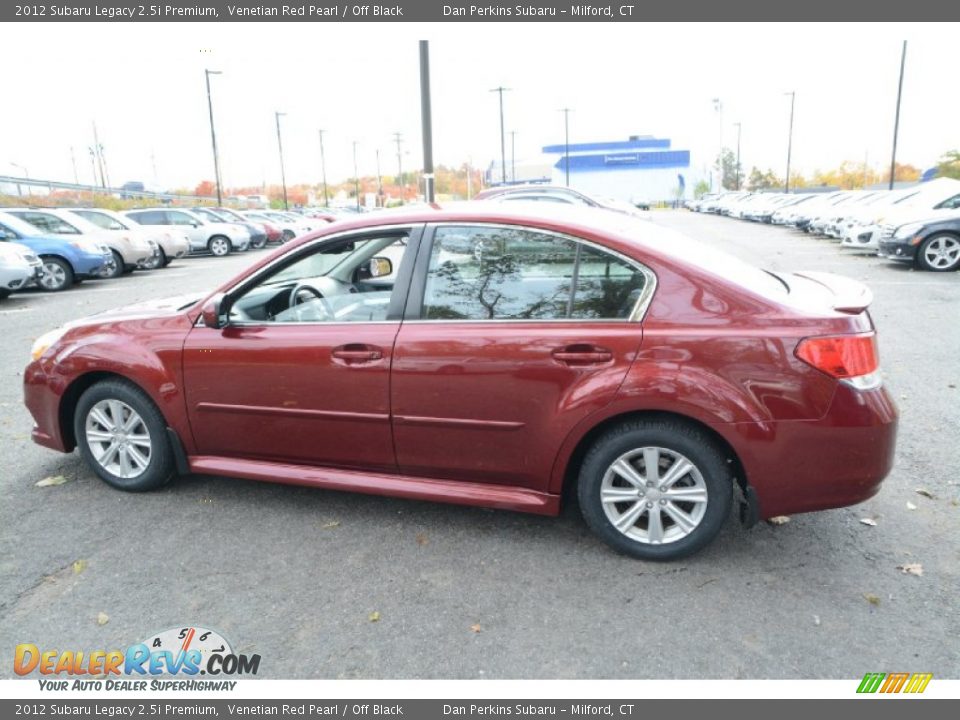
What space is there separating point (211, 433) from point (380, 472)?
3.36ft

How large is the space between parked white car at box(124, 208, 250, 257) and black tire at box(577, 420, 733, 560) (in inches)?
815

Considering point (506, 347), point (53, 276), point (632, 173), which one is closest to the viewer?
point (506, 347)

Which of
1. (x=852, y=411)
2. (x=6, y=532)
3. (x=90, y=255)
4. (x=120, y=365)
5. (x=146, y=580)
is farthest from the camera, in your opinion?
(x=90, y=255)

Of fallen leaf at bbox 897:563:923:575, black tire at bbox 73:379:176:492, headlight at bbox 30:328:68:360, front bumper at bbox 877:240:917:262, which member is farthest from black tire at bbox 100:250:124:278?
front bumper at bbox 877:240:917:262

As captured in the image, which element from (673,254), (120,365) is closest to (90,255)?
(120,365)

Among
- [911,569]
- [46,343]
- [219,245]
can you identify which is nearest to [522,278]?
[911,569]

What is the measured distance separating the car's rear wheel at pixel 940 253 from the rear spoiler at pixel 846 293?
11.6 m

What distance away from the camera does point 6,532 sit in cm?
384

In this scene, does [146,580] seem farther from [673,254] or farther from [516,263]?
[673,254]

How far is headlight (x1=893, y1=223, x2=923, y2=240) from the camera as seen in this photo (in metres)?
13.7

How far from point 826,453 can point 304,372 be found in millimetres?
2494

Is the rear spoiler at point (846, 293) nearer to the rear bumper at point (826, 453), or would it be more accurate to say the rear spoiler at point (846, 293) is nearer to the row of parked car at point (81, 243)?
the rear bumper at point (826, 453)

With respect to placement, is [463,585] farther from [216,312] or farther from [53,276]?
[53,276]

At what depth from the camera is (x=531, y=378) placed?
3.35 metres
